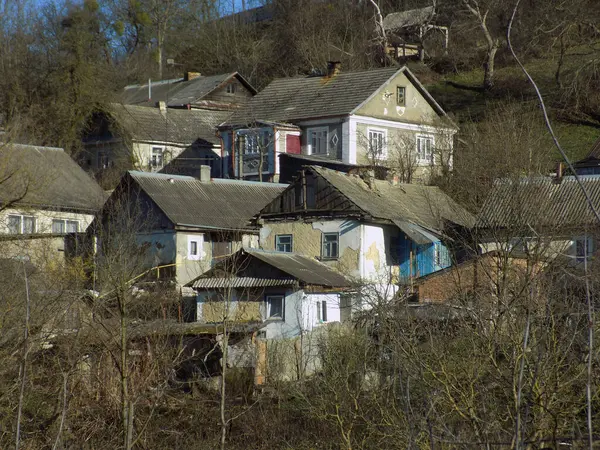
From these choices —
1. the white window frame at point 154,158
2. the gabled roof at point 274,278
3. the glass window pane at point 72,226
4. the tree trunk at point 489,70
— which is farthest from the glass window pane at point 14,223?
the tree trunk at point 489,70

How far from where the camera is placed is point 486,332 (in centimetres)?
1141

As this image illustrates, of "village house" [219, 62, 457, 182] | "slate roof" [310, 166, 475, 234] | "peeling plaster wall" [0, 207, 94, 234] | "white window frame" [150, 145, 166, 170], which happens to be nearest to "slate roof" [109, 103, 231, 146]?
"white window frame" [150, 145, 166, 170]

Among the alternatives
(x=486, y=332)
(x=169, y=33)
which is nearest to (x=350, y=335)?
(x=486, y=332)

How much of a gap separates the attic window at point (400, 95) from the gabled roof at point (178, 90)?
10946 millimetres

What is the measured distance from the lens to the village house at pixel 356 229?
2556 cm

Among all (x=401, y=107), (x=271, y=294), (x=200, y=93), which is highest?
(x=200, y=93)

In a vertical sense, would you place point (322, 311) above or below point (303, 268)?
below

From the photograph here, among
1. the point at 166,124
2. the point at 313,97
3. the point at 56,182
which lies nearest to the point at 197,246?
the point at 56,182

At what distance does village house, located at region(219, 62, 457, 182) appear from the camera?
1385 inches

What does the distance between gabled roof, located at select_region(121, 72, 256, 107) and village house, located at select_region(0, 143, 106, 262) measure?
9823 millimetres

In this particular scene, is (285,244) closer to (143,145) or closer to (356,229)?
(356,229)

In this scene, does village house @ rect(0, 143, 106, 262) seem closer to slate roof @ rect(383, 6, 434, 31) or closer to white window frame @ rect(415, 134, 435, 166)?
white window frame @ rect(415, 134, 435, 166)

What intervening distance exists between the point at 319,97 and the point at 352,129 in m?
2.52

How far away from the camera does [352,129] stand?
115 feet
